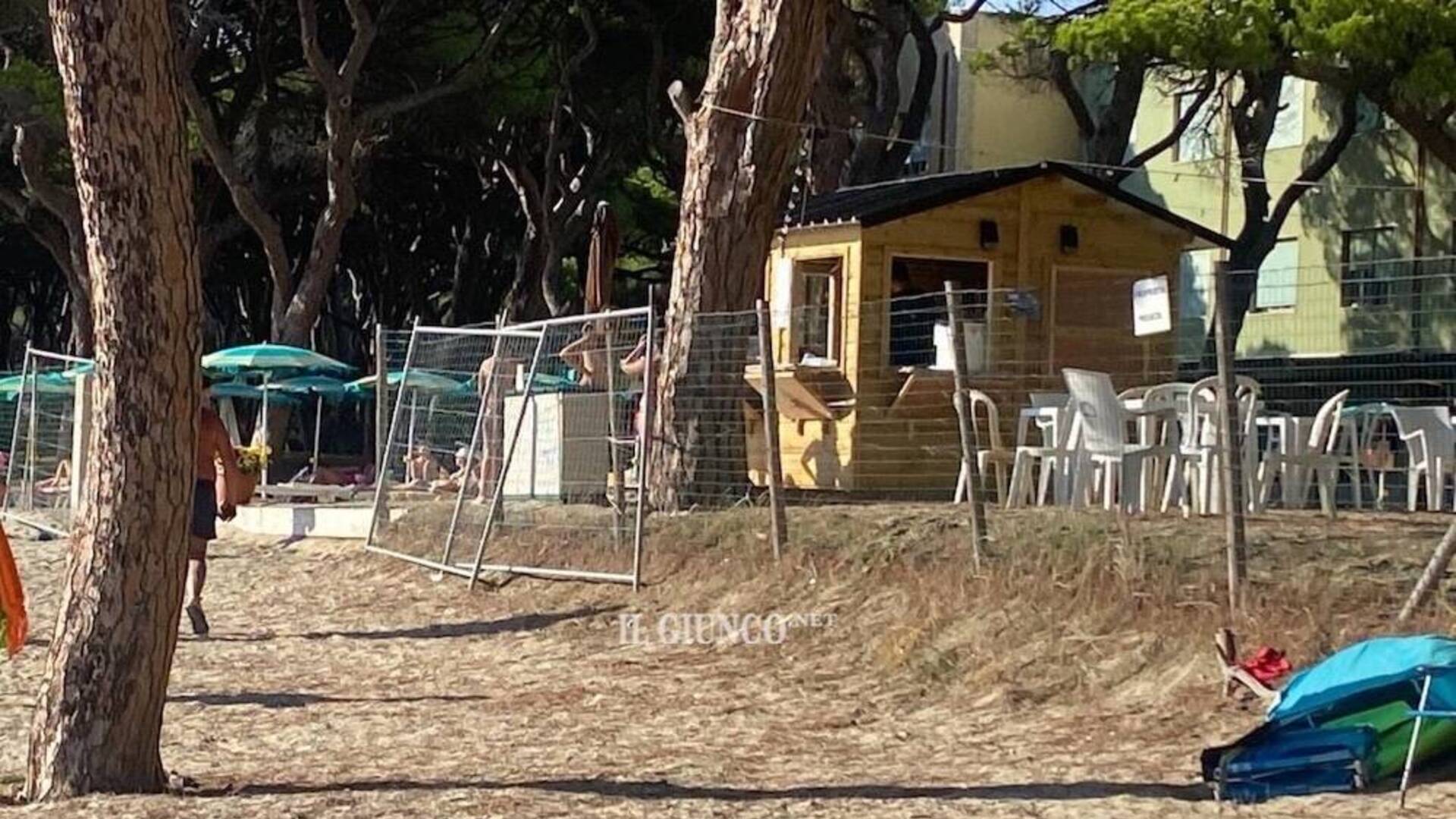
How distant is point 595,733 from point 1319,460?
4757mm

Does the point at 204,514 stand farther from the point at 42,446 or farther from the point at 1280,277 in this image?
the point at 1280,277

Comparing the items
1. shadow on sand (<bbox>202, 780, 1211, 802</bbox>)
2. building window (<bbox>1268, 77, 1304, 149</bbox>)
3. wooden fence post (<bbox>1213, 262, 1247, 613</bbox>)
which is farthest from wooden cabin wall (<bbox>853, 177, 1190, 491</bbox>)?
building window (<bbox>1268, 77, 1304, 149</bbox>)

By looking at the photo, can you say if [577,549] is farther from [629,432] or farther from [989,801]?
[989,801]

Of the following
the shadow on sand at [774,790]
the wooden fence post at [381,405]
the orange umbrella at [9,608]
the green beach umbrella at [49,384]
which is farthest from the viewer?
the green beach umbrella at [49,384]

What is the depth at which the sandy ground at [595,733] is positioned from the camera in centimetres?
711

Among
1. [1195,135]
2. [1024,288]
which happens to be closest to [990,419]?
[1024,288]

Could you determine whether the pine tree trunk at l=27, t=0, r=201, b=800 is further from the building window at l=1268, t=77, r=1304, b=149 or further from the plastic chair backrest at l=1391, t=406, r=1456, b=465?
the building window at l=1268, t=77, r=1304, b=149

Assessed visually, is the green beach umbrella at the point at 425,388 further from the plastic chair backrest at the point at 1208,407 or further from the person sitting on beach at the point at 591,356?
the plastic chair backrest at the point at 1208,407

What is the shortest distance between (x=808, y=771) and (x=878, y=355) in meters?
8.77

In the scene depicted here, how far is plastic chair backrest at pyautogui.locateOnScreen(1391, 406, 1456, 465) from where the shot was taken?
11.8 m

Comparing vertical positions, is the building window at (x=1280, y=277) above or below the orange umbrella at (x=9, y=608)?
above

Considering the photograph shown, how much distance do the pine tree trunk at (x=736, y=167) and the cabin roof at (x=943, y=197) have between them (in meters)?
2.96

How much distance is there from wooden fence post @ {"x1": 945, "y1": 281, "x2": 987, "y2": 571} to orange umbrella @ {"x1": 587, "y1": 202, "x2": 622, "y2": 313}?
5756 millimetres

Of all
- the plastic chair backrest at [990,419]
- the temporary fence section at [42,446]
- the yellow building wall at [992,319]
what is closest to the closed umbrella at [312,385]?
the temporary fence section at [42,446]
